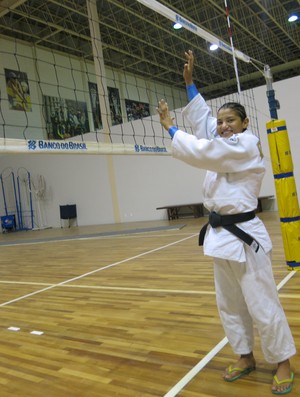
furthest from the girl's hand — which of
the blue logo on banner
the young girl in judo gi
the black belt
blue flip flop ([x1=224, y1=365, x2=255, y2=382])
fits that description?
the blue logo on banner

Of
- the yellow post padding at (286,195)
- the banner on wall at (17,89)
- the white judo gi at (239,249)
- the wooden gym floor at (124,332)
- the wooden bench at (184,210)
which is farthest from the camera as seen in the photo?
the banner on wall at (17,89)

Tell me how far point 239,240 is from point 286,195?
1820 mm

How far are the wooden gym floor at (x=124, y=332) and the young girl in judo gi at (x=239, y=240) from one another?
19 centimetres

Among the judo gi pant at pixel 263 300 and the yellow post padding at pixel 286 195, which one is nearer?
the judo gi pant at pixel 263 300

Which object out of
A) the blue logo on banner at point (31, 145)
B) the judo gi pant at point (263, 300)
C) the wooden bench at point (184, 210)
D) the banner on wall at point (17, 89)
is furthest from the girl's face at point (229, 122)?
the banner on wall at point (17, 89)

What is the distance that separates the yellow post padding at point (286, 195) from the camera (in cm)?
287

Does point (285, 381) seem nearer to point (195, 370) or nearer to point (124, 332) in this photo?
point (195, 370)

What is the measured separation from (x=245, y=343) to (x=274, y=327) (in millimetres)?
178

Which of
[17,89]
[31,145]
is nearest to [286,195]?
[31,145]

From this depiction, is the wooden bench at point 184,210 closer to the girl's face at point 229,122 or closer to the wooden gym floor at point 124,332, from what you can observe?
the wooden gym floor at point 124,332

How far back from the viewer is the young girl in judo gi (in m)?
1.23

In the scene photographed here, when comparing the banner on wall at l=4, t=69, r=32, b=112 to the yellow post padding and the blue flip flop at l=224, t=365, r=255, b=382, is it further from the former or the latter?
the blue flip flop at l=224, t=365, r=255, b=382

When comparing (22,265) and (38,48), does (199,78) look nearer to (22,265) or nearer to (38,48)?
(38,48)

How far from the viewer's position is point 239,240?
125 centimetres
